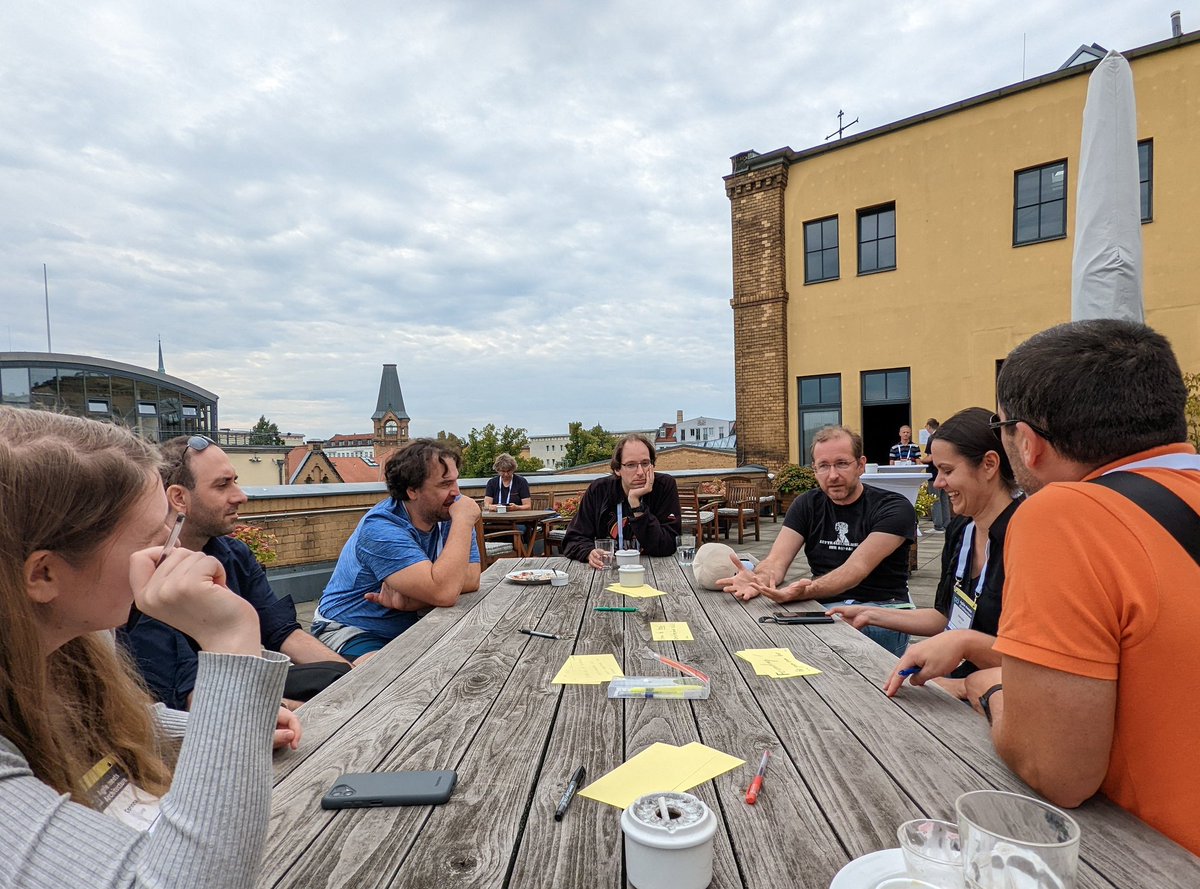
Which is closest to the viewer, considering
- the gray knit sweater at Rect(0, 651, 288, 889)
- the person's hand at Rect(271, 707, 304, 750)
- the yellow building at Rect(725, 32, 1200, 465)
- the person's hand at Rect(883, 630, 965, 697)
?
the gray knit sweater at Rect(0, 651, 288, 889)

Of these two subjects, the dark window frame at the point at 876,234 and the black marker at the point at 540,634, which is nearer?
the black marker at the point at 540,634

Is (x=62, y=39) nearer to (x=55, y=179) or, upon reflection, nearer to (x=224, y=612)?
(x=224, y=612)

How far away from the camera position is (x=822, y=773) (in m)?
1.15

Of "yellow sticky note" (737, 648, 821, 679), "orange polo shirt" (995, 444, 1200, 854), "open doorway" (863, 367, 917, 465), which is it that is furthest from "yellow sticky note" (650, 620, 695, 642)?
"open doorway" (863, 367, 917, 465)

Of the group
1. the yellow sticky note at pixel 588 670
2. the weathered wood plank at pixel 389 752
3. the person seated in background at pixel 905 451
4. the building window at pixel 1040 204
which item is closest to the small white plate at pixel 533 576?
the weathered wood plank at pixel 389 752

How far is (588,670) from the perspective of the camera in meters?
1.77

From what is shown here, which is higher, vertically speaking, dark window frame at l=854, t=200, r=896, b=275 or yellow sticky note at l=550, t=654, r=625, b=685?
dark window frame at l=854, t=200, r=896, b=275

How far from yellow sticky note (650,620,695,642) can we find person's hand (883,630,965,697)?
687 millimetres

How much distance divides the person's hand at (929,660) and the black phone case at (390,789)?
43.6 inches

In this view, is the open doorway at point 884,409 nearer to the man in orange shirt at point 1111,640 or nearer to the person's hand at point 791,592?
the person's hand at point 791,592

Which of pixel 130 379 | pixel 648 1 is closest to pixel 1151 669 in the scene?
pixel 648 1

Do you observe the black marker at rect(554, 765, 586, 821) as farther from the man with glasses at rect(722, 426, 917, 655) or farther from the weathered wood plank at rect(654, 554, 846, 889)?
the man with glasses at rect(722, 426, 917, 655)

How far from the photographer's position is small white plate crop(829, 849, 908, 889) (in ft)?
2.64

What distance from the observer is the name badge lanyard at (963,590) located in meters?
2.04
